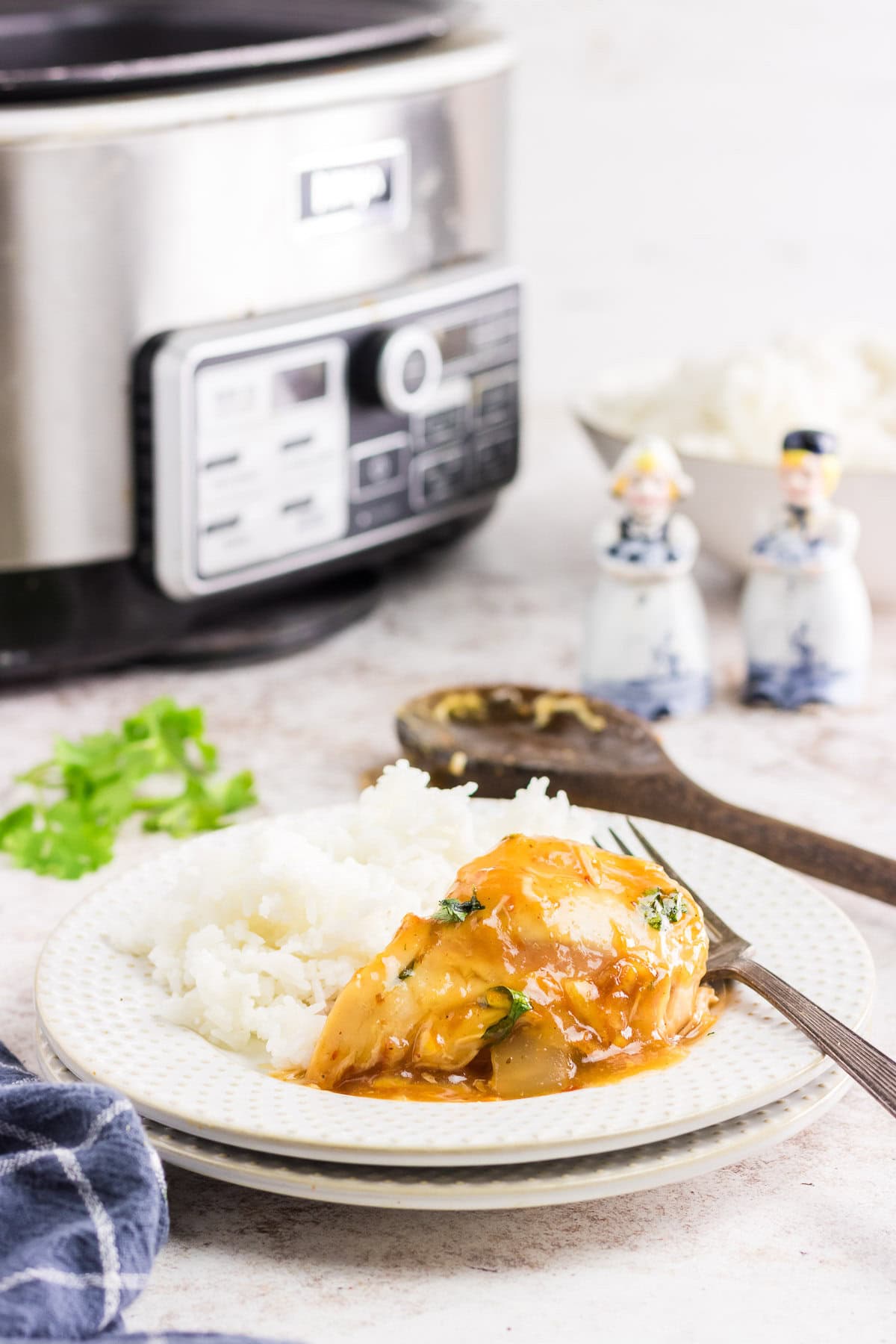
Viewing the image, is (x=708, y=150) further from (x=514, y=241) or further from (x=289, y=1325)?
(x=289, y=1325)

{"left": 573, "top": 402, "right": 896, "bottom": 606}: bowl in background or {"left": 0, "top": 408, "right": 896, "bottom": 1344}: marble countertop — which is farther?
{"left": 573, "top": 402, "right": 896, "bottom": 606}: bowl in background

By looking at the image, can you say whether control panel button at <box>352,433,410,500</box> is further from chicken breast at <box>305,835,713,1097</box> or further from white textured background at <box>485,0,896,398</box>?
white textured background at <box>485,0,896,398</box>

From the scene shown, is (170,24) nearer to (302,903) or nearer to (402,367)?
(402,367)

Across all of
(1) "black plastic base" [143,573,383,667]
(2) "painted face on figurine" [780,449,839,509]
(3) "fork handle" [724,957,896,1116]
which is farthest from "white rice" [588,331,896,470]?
(3) "fork handle" [724,957,896,1116]

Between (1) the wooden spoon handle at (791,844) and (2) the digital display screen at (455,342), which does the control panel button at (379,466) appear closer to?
(2) the digital display screen at (455,342)

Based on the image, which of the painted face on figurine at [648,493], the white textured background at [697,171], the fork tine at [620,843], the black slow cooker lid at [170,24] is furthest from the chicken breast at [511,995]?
the white textured background at [697,171]

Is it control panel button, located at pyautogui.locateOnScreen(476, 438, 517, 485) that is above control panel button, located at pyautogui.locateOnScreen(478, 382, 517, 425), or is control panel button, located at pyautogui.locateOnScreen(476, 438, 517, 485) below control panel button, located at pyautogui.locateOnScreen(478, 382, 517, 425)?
below
